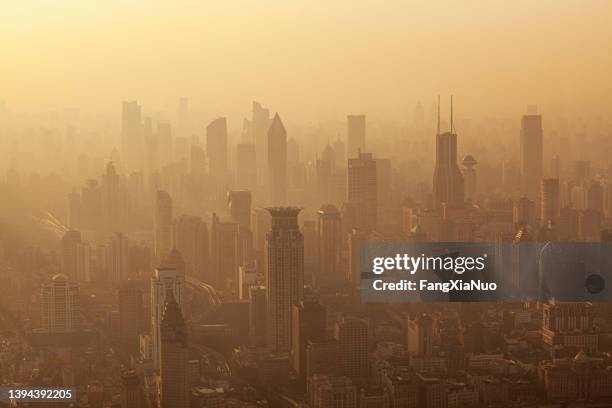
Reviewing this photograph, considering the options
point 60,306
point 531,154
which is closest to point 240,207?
point 60,306

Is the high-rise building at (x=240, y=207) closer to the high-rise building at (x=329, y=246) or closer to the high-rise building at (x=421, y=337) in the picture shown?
the high-rise building at (x=329, y=246)

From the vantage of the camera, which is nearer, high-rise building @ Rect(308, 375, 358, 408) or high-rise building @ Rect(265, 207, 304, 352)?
high-rise building @ Rect(308, 375, 358, 408)

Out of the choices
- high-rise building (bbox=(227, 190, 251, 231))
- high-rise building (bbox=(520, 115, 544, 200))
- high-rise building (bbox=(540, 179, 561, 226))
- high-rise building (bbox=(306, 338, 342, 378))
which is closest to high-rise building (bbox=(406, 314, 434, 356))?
high-rise building (bbox=(306, 338, 342, 378))

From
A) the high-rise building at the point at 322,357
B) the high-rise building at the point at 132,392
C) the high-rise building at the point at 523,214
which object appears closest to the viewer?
the high-rise building at the point at 132,392

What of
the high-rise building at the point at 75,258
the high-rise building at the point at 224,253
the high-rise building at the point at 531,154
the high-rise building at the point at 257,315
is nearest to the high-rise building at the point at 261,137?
the high-rise building at the point at 224,253

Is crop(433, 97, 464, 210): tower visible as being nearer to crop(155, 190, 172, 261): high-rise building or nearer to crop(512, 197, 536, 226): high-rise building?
crop(512, 197, 536, 226): high-rise building
